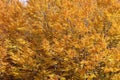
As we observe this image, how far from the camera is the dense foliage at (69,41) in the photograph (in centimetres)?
2139

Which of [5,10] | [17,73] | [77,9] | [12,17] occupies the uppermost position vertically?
[5,10]

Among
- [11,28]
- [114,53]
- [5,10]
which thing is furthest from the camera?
[5,10]

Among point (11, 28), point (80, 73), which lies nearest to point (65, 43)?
point (80, 73)

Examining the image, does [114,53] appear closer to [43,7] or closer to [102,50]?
[102,50]

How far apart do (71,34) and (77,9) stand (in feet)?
5.76

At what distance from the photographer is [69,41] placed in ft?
71.2

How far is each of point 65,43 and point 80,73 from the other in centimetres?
216

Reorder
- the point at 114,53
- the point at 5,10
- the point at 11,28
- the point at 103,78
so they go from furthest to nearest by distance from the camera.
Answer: the point at 5,10 → the point at 11,28 → the point at 103,78 → the point at 114,53

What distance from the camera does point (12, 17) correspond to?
88.7 feet

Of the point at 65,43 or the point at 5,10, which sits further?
the point at 5,10

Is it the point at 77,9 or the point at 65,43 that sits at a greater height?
the point at 77,9

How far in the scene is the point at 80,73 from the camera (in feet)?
70.7

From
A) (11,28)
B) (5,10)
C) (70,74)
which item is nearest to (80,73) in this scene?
(70,74)

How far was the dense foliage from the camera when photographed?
2139 centimetres
